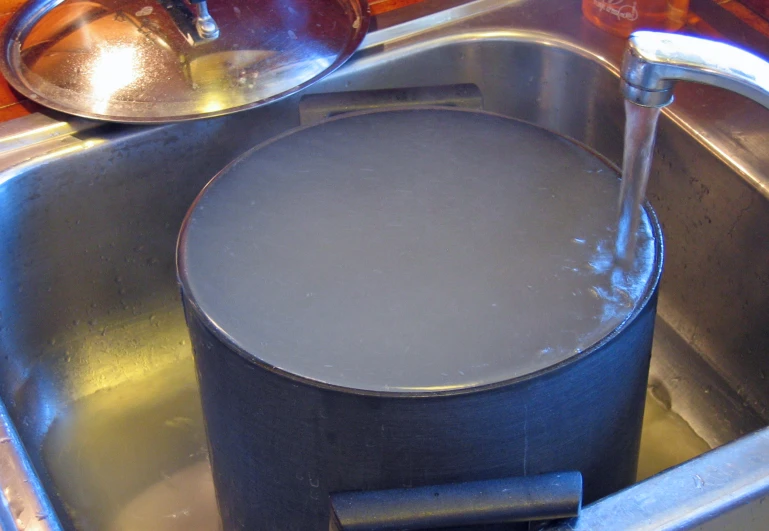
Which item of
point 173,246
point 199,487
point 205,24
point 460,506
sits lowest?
point 199,487

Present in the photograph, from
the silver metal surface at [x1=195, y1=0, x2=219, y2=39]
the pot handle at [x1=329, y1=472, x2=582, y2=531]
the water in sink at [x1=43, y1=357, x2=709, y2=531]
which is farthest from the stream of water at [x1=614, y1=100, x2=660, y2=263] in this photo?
the silver metal surface at [x1=195, y1=0, x2=219, y2=39]

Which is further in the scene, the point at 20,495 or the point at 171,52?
the point at 171,52

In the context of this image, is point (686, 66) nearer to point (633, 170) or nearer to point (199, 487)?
point (633, 170)

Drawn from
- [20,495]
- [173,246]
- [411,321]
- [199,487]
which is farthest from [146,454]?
[411,321]

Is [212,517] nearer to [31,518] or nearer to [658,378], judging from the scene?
[31,518]

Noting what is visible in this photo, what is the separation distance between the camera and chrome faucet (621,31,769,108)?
55cm

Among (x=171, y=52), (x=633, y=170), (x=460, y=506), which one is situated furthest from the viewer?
(x=171, y=52)

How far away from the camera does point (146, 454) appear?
0.98 meters

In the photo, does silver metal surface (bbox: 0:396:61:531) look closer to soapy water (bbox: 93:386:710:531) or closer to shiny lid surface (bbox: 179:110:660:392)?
shiny lid surface (bbox: 179:110:660:392)

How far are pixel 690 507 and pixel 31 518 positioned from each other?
1.37ft

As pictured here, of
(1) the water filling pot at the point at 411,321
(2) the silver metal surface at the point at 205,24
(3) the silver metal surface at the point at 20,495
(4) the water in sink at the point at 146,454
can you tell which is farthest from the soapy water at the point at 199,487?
(2) the silver metal surface at the point at 205,24

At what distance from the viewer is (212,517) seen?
0.93 meters

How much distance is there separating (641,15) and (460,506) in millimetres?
665

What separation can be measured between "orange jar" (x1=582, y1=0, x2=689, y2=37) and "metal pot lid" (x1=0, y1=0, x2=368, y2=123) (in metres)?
0.28
